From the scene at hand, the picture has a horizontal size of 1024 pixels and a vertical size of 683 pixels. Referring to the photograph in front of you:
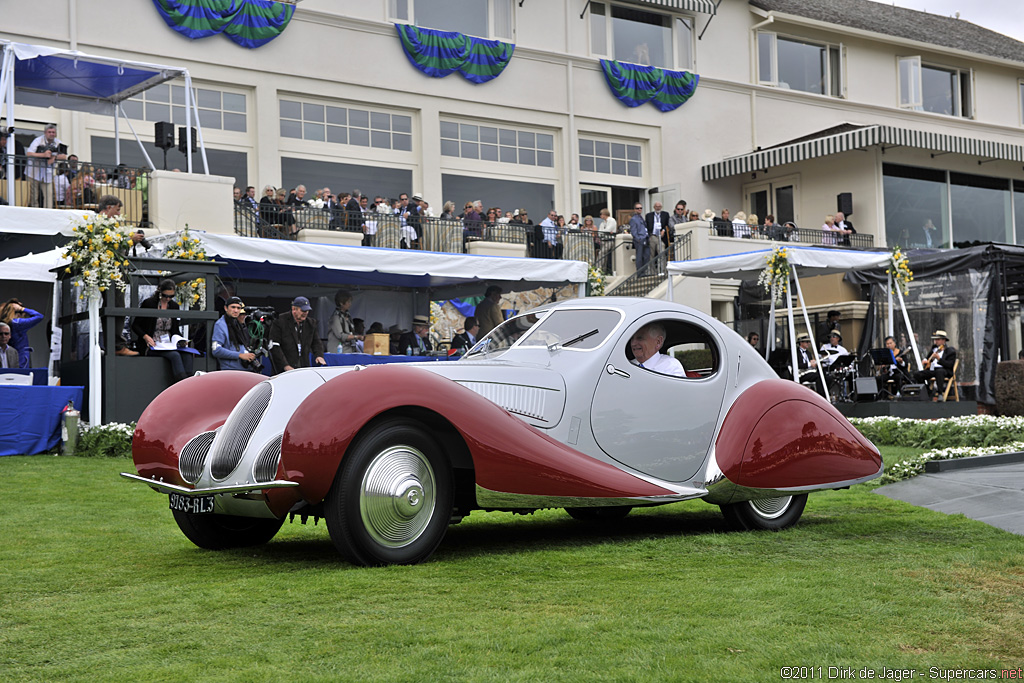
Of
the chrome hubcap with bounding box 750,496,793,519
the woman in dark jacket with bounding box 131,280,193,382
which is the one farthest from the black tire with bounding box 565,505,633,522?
the woman in dark jacket with bounding box 131,280,193,382

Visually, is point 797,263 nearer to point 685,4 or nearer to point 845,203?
point 845,203

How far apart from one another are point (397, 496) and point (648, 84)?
29.7 metres

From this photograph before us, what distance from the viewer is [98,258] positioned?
14086mm

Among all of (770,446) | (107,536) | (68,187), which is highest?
(68,187)

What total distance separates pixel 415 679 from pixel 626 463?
12.0ft

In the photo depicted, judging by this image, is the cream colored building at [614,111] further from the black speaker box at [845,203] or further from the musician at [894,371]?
the musician at [894,371]

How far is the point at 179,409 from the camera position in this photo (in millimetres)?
7445

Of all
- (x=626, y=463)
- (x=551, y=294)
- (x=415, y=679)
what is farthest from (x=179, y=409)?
(x=551, y=294)

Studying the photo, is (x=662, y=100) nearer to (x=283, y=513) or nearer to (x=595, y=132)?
(x=595, y=132)

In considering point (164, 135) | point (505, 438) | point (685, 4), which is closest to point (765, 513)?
point (505, 438)

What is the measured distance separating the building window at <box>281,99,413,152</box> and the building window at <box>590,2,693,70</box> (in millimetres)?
7432

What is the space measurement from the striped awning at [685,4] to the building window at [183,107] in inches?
531

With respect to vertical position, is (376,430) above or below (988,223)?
below

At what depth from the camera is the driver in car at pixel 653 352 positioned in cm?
779
